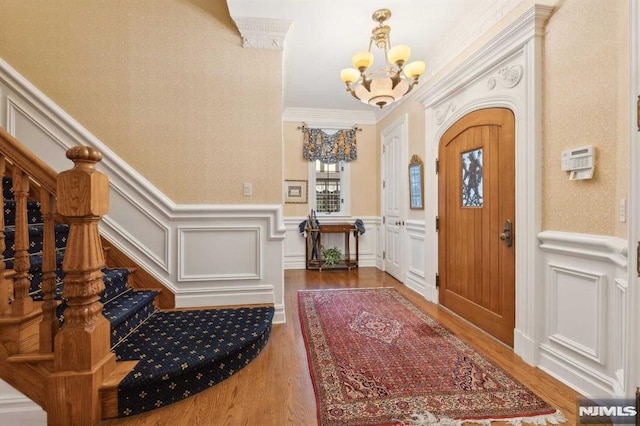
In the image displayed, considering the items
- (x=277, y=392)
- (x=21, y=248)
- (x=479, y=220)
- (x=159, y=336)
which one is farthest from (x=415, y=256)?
(x=21, y=248)

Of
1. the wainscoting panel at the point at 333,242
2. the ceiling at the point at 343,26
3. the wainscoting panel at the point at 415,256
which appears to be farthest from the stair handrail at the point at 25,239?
the wainscoting panel at the point at 333,242

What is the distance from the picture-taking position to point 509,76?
2.41m

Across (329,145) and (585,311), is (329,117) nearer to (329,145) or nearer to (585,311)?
(329,145)

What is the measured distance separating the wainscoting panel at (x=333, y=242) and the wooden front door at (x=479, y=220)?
2.35 metres

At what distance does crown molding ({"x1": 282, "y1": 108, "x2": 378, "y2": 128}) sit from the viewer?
18.4 ft

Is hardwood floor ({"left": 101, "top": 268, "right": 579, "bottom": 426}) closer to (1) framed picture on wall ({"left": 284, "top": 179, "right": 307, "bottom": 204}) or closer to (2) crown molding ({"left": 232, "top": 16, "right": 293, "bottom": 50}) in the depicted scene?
Result: (2) crown molding ({"left": 232, "top": 16, "right": 293, "bottom": 50})

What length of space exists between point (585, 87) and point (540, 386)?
6.13 feet

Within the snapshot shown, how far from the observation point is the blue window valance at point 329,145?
5652 mm

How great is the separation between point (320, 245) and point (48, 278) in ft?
14.1

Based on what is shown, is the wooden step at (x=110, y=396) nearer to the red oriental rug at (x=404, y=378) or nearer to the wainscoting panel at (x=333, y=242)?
the red oriental rug at (x=404, y=378)

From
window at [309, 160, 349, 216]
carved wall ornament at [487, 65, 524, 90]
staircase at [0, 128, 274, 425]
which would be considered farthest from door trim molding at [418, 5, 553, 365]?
window at [309, 160, 349, 216]

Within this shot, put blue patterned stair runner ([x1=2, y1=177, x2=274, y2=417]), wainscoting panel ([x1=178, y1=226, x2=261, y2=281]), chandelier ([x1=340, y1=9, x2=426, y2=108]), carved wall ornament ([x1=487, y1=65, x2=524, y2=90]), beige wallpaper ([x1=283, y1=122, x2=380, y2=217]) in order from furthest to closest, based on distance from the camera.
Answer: beige wallpaper ([x1=283, y1=122, x2=380, y2=217]) → wainscoting panel ([x1=178, y1=226, x2=261, y2=281]) → chandelier ([x1=340, y1=9, x2=426, y2=108]) → carved wall ornament ([x1=487, y1=65, x2=524, y2=90]) → blue patterned stair runner ([x1=2, y1=177, x2=274, y2=417])

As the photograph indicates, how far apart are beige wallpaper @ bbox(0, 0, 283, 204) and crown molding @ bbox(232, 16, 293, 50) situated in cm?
8

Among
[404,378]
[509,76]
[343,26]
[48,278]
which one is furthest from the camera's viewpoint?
[343,26]
